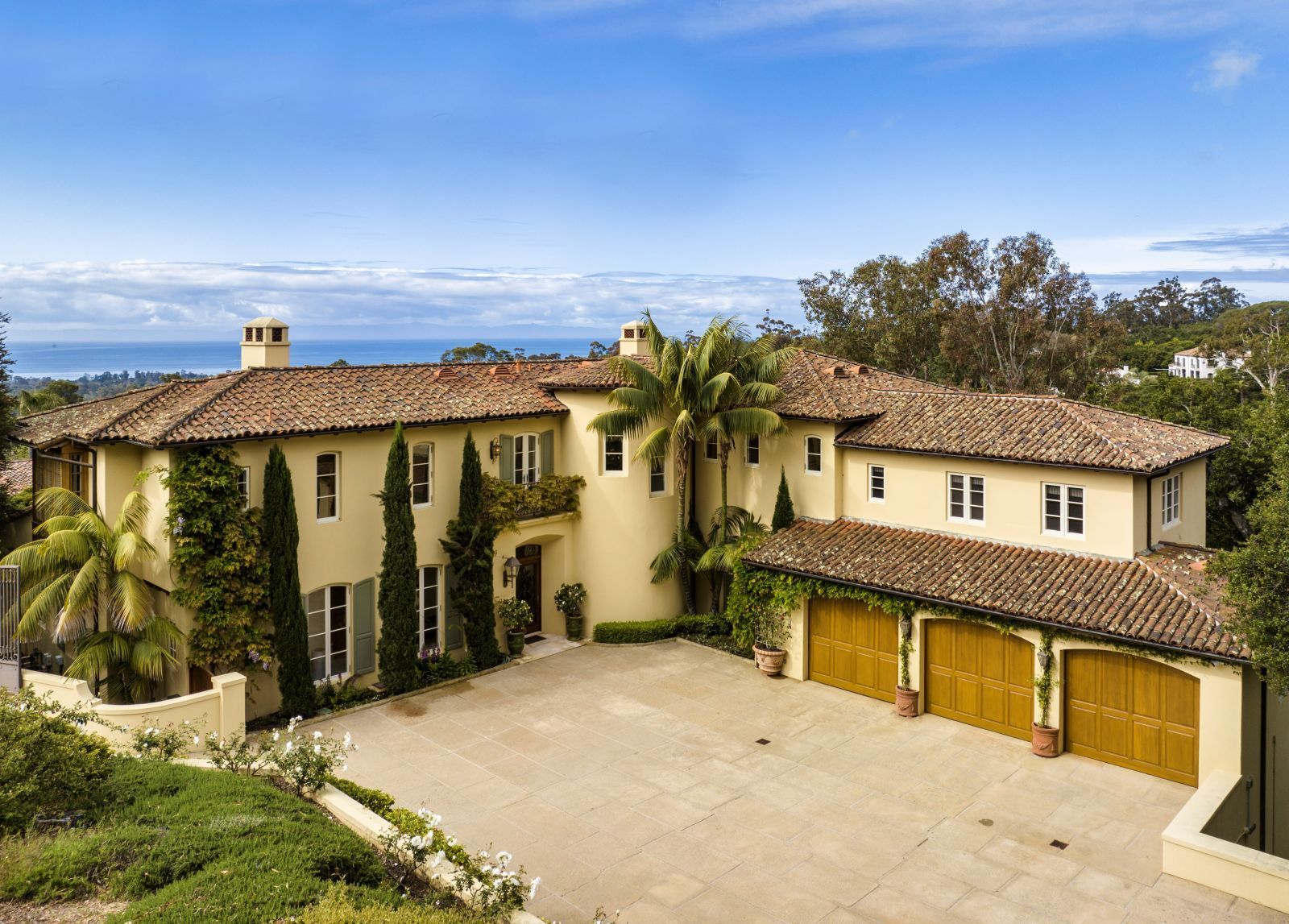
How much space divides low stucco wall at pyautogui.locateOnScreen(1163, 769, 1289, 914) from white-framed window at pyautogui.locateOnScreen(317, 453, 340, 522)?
17.0 m

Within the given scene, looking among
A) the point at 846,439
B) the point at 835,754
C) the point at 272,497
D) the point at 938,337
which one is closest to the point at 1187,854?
the point at 835,754

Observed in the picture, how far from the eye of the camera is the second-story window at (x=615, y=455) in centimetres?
2384

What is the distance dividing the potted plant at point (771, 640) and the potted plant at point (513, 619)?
6.06 m

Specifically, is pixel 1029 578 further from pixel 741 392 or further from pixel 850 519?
pixel 741 392

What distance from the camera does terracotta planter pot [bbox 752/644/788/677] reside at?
21.2 metres

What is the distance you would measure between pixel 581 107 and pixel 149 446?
18.5 meters

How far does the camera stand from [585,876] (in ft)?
41.8

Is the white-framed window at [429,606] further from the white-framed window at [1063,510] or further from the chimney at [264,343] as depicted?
the white-framed window at [1063,510]

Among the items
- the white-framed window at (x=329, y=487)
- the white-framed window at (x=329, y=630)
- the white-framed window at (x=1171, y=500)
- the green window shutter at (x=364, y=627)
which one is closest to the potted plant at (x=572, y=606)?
the green window shutter at (x=364, y=627)

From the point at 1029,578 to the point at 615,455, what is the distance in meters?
10.9

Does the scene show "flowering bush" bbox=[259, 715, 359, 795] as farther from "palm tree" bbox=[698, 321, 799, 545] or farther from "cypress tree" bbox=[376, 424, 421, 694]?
"palm tree" bbox=[698, 321, 799, 545]

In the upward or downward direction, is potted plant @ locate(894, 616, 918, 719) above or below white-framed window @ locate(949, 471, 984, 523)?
below

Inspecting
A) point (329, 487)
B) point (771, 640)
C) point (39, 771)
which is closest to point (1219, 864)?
point (771, 640)

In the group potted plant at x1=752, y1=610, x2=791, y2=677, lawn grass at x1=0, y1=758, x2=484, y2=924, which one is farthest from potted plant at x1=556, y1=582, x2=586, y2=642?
lawn grass at x1=0, y1=758, x2=484, y2=924
